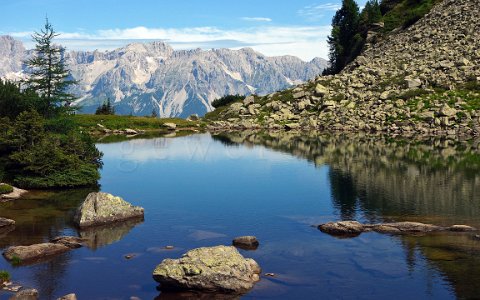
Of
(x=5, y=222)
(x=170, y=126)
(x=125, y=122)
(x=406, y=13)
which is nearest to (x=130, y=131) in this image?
(x=125, y=122)

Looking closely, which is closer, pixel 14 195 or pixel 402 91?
pixel 14 195

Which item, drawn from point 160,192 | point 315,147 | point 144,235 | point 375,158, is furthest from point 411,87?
point 144,235

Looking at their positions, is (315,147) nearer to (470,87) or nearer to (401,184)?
(401,184)

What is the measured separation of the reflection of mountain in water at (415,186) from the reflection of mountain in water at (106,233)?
18.8 metres

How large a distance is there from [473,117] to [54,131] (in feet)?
303

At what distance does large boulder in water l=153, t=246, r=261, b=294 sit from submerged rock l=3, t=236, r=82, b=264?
9.61 meters

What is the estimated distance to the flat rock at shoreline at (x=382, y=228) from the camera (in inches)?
1512

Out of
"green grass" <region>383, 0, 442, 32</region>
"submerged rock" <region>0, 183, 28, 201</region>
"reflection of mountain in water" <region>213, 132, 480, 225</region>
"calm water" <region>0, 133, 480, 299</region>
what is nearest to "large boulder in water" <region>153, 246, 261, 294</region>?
"calm water" <region>0, 133, 480, 299</region>

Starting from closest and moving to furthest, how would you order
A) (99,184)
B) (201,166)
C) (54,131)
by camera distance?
(99,184), (54,131), (201,166)

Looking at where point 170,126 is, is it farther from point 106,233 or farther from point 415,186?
point 106,233

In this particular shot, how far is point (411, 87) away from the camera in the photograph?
13075 centimetres

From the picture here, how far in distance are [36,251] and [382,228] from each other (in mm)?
25899

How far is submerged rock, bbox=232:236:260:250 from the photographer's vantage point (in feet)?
116

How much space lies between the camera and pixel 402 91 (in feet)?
429
